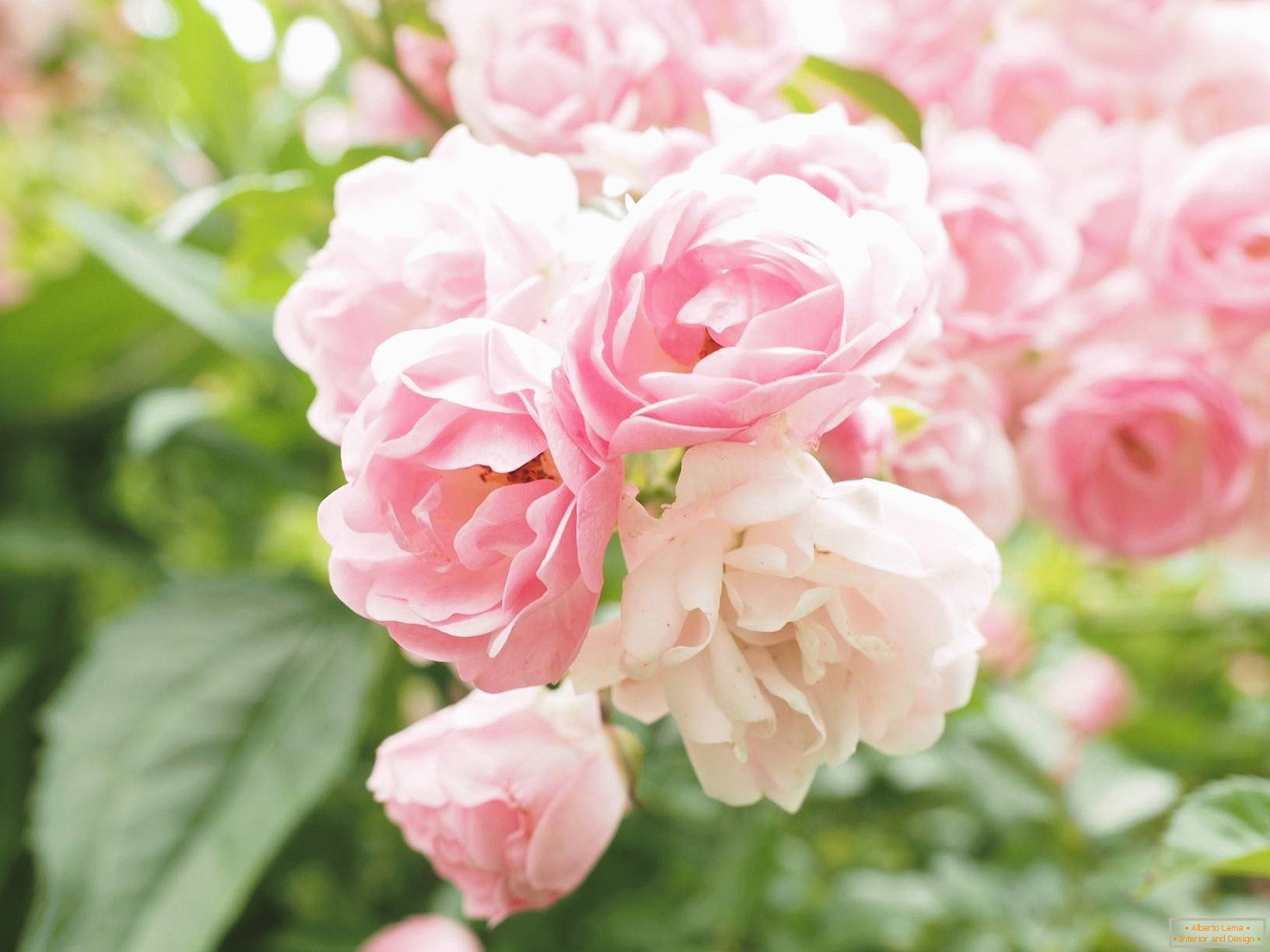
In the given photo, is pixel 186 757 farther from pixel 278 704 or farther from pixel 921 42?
pixel 921 42

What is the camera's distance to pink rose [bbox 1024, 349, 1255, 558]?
1.39 ft

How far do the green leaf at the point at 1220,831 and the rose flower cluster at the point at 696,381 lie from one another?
92 mm

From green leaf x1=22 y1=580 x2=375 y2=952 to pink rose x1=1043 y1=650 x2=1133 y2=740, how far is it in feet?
1.72

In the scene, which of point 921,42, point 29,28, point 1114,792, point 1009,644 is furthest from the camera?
point 29,28

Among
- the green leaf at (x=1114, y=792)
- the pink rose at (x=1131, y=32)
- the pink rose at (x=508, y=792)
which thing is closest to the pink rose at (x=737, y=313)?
the pink rose at (x=508, y=792)

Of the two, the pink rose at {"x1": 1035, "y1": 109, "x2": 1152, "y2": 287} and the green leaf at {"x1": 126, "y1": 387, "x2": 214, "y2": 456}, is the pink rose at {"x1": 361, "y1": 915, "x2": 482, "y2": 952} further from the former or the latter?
the pink rose at {"x1": 1035, "y1": 109, "x2": 1152, "y2": 287}

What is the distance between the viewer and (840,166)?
0.25m

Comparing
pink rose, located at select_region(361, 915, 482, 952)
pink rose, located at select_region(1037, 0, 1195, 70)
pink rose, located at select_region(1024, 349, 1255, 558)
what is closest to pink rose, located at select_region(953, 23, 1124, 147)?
pink rose, located at select_region(1037, 0, 1195, 70)

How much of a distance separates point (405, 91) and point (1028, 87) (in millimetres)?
286

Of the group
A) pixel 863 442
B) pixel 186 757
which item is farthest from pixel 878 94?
pixel 186 757

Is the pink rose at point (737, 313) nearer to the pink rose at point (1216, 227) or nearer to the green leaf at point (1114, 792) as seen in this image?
the pink rose at point (1216, 227)

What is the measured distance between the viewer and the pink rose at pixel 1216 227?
1.36 feet

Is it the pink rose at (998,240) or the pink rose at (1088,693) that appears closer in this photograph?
the pink rose at (998,240)

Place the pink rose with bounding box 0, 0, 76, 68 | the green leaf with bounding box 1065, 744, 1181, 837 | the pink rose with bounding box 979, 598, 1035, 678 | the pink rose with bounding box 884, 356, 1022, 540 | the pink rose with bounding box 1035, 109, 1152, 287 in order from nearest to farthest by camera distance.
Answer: the pink rose with bounding box 884, 356, 1022, 540, the pink rose with bounding box 1035, 109, 1152, 287, the green leaf with bounding box 1065, 744, 1181, 837, the pink rose with bounding box 979, 598, 1035, 678, the pink rose with bounding box 0, 0, 76, 68
